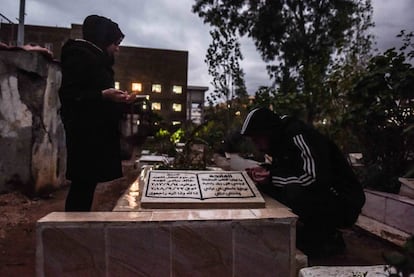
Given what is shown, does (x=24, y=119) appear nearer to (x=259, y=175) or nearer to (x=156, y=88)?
(x=259, y=175)

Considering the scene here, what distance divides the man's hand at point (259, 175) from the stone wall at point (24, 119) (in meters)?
3.22

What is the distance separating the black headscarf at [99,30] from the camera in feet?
7.07

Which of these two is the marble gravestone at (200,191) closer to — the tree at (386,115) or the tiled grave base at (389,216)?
the tiled grave base at (389,216)

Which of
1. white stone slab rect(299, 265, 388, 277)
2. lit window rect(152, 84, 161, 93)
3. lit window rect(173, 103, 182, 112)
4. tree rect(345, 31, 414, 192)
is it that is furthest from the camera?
lit window rect(173, 103, 182, 112)

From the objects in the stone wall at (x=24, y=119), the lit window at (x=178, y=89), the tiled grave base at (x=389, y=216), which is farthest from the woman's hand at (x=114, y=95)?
the lit window at (x=178, y=89)

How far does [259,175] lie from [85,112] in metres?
1.31

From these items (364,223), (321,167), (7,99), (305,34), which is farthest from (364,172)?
(305,34)

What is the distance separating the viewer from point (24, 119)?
4.50m

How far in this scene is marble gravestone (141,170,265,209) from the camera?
2.08 metres

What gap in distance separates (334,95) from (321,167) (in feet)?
9.94

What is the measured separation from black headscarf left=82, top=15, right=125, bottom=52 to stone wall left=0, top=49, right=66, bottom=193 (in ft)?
9.24

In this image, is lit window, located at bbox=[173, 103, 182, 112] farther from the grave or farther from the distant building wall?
the grave

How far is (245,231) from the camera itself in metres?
1.59

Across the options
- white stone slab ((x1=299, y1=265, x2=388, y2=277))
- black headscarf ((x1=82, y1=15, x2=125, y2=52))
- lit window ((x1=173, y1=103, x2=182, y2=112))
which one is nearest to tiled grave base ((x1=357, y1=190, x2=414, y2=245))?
white stone slab ((x1=299, y1=265, x2=388, y2=277))
